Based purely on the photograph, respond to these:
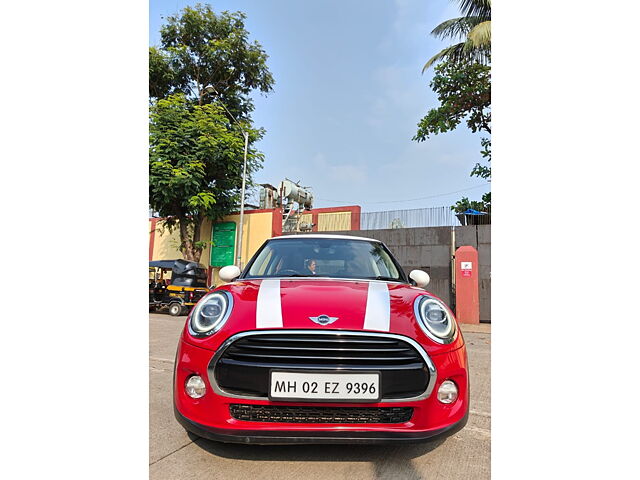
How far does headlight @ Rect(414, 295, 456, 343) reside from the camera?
6.33ft

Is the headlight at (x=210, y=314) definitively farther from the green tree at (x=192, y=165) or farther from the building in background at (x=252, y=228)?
the building in background at (x=252, y=228)

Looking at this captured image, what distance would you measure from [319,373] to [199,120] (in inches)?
549

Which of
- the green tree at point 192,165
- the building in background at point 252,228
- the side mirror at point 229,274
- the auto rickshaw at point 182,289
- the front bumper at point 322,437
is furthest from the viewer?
the building in background at point 252,228

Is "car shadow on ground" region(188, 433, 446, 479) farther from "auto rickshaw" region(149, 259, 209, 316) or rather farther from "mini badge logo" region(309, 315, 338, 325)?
"auto rickshaw" region(149, 259, 209, 316)

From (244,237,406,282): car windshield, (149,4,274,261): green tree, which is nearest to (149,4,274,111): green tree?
(149,4,274,261): green tree

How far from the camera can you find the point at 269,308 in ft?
6.45

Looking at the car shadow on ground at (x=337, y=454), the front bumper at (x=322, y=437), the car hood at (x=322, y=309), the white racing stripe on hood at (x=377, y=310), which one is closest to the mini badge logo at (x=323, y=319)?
the car hood at (x=322, y=309)

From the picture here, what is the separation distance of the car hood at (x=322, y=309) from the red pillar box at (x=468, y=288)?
7.68 meters

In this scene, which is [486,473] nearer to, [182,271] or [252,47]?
[182,271]

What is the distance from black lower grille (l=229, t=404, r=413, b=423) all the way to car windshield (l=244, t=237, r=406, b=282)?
42.5 inches

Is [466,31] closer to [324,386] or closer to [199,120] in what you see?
[199,120]

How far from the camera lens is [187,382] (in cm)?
189

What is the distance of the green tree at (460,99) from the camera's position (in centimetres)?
1171

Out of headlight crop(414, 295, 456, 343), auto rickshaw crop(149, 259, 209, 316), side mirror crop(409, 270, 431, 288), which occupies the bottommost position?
auto rickshaw crop(149, 259, 209, 316)
